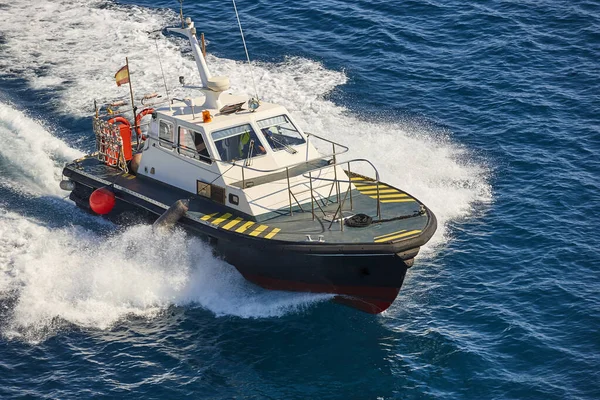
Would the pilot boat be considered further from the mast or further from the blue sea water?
the blue sea water

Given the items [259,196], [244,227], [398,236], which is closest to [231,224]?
[244,227]

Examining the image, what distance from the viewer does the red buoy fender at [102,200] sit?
70.3ft

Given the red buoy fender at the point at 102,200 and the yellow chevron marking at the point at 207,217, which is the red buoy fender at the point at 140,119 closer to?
the red buoy fender at the point at 102,200

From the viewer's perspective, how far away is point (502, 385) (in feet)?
54.5

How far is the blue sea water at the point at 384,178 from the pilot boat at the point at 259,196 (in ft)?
2.52

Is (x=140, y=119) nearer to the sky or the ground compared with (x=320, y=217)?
nearer to the sky

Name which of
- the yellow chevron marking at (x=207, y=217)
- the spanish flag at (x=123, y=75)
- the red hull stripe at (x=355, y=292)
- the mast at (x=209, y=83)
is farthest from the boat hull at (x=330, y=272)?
the spanish flag at (x=123, y=75)

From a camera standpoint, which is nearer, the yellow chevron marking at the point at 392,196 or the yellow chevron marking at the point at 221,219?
the yellow chevron marking at the point at 221,219

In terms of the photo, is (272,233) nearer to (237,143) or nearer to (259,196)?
(259,196)

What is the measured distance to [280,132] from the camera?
2102 cm

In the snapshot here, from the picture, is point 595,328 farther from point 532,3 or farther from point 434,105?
point 532,3

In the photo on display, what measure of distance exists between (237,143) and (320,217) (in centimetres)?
297

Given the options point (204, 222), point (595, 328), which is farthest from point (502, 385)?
point (204, 222)

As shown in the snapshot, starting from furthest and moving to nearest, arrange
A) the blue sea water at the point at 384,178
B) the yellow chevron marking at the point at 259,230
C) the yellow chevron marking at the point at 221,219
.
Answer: the yellow chevron marking at the point at 221,219 < the yellow chevron marking at the point at 259,230 < the blue sea water at the point at 384,178
